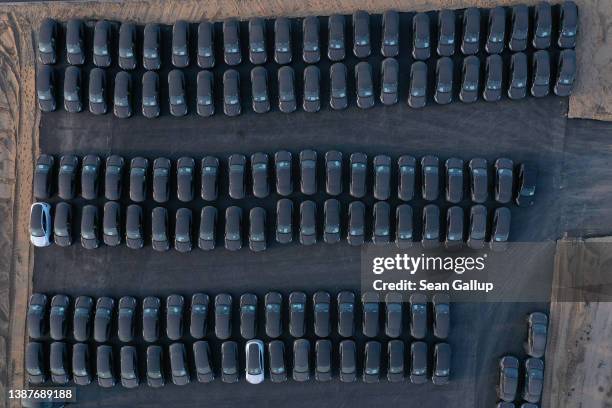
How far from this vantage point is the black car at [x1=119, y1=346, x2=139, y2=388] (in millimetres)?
13828

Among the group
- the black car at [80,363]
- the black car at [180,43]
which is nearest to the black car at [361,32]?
the black car at [180,43]

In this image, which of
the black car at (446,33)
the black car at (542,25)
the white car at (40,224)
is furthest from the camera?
the white car at (40,224)

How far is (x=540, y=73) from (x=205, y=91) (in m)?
8.96

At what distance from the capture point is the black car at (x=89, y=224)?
1381 centimetres

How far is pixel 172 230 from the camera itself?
14.2m

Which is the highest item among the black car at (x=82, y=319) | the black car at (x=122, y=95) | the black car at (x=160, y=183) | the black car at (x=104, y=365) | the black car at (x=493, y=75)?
the black car at (x=493, y=75)

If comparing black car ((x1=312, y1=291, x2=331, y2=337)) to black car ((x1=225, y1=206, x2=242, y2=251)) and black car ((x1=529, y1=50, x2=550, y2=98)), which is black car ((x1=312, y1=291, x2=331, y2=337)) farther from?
black car ((x1=529, y1=50, x2=550, y2=98))

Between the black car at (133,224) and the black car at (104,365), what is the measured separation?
9.79 feet

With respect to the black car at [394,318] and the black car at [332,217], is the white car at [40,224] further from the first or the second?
the black car at [394,318]

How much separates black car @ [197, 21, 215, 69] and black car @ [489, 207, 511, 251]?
29.0 ft

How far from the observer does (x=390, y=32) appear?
13.6 m

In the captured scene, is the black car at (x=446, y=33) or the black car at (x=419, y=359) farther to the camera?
the black car at (x=419, y=359)

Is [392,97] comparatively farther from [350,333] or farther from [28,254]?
[28,254]

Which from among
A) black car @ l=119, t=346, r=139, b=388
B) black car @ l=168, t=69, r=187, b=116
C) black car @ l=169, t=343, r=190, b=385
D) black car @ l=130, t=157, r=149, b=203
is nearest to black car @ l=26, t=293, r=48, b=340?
black car @ l=119, t=346, r=139, b=388
